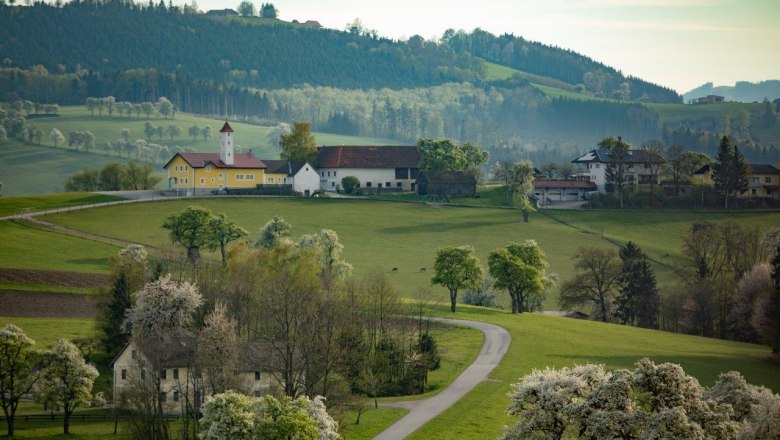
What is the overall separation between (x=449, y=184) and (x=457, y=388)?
74753mm

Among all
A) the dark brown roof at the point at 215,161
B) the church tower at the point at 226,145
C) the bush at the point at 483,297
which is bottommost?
the bush at the point at 483,297

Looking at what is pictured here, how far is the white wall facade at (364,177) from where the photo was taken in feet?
457

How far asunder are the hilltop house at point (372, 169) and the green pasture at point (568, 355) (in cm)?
5519

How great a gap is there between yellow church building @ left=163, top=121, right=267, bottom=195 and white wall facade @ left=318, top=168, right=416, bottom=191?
953cm

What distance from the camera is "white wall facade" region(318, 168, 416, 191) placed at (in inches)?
5482

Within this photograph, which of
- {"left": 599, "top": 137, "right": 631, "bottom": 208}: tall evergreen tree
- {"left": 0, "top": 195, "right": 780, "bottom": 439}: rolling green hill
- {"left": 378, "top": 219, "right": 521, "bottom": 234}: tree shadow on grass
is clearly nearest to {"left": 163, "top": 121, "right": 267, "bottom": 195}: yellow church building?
{"left": 0, "top": 195, "right": 780, "bottom": 439}: rolling green hill

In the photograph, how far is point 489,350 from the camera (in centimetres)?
6975

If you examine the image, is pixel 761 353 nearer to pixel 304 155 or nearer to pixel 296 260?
pixel 296 260

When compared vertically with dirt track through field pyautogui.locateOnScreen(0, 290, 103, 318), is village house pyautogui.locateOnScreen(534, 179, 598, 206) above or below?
above

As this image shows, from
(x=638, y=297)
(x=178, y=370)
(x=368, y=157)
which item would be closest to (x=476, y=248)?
(x=638, y=297)

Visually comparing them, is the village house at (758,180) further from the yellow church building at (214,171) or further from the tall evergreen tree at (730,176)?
the yellow church building at (214,171)

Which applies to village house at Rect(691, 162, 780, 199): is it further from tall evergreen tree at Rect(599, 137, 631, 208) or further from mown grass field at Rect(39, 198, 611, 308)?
mown grass field at Rect(39, 198, 611, 308)

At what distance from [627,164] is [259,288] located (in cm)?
8118

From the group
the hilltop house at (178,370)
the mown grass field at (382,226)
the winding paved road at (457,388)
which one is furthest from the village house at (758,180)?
the hilltop house at (178,370)
